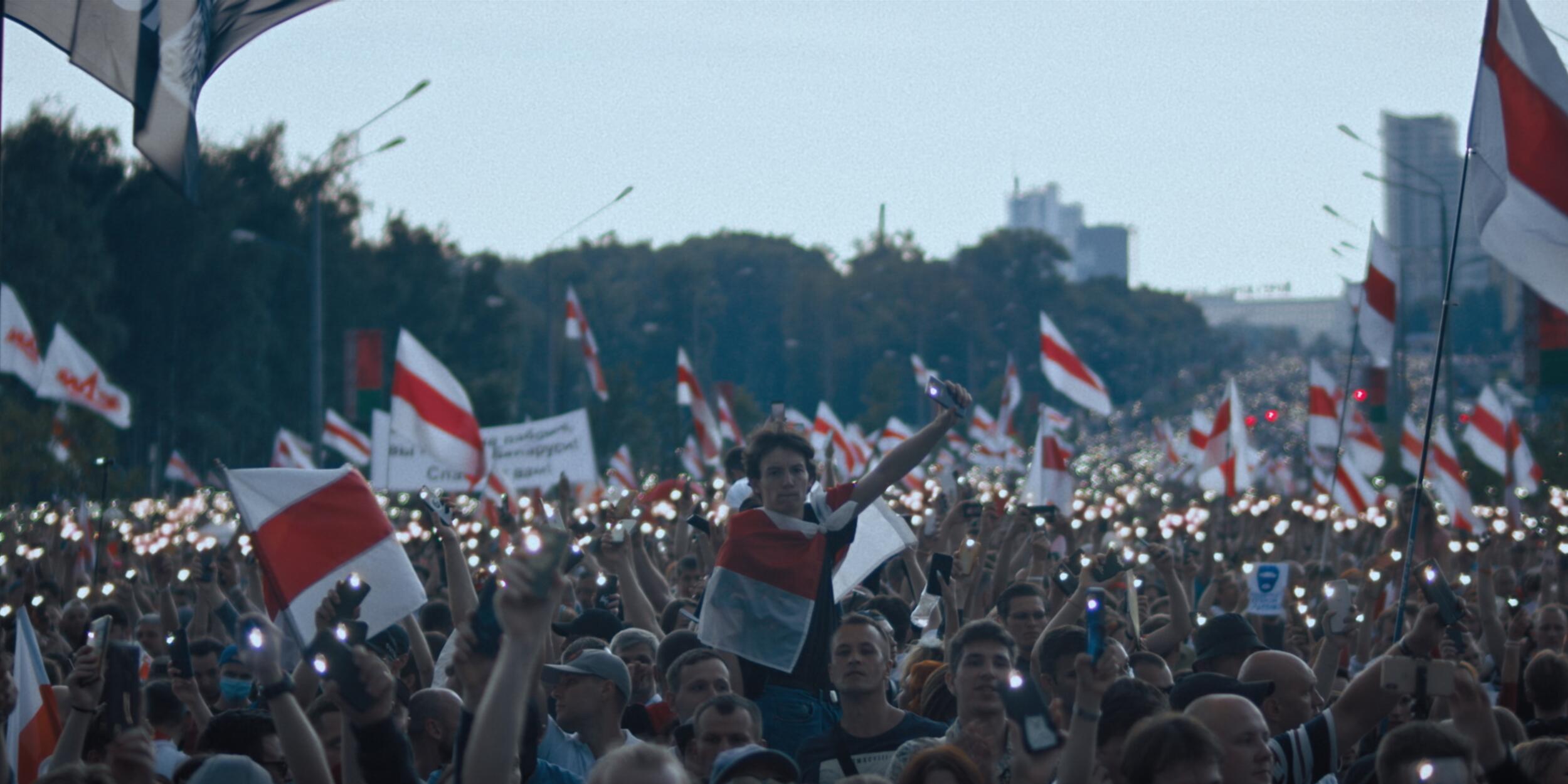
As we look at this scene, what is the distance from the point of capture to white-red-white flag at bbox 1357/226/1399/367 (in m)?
16.0

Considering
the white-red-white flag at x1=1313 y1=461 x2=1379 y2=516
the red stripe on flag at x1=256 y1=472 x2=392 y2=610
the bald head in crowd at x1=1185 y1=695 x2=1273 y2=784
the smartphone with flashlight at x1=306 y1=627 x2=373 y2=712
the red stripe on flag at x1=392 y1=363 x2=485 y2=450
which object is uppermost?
the red stripe on flag at x1=392 y1=363 x2=485 y2=450

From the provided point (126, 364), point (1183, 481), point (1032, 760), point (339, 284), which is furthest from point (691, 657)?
point (339, 284)

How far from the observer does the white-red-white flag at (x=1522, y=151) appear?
6.09 metres

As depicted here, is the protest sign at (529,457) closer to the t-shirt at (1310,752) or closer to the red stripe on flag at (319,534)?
the red stripe on flag at (319,534)

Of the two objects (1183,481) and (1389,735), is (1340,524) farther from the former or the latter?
(1183,481)

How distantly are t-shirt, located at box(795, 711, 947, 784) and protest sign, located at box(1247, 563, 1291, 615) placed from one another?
13.4 feet

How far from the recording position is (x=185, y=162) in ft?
20.2

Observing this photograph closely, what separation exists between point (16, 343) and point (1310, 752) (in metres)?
15.6

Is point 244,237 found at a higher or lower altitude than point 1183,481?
higher

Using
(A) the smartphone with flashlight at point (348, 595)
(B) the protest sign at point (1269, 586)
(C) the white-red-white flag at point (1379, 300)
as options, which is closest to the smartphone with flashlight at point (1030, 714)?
(A) the smartphone with flashlight at point (348, 595)

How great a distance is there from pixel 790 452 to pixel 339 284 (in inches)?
1853

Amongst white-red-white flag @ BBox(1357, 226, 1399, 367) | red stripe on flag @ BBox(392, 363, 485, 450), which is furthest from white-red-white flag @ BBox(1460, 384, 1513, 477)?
red stripe on flag @ BBox(392, 363, 485, 450)

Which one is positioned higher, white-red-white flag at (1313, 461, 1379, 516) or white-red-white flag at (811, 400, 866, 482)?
white-red-white flag at (811, 400, 866, 482)

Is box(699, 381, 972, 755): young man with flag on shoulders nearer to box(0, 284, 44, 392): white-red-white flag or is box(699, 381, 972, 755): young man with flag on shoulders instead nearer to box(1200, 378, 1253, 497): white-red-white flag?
box(1200, 378, 1253, 497): white-red-white flag
